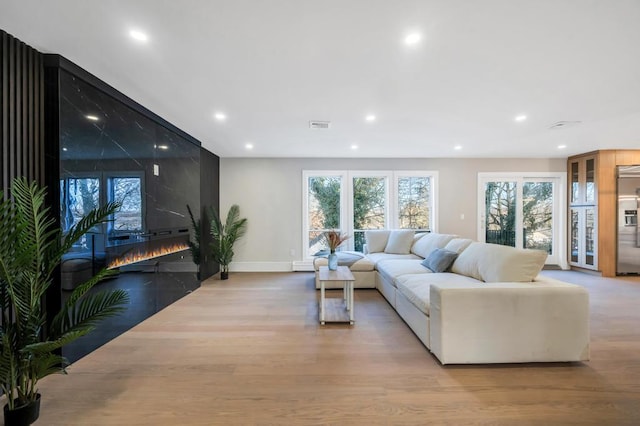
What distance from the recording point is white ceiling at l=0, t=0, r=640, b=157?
171 centimetres

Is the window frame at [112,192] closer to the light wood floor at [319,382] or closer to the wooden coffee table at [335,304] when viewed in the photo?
the light wood floor at [319,382]

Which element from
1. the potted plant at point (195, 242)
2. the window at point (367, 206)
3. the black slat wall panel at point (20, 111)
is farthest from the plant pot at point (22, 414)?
the window at point (367, 206)

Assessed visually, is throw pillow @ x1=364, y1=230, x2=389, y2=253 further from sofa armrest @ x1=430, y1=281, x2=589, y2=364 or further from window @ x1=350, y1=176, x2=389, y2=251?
sofa armrest @ x1=430, y1=281, x2=589, y2=364

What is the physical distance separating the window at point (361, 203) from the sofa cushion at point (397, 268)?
5.44 feet

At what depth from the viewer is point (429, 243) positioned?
15.4ft

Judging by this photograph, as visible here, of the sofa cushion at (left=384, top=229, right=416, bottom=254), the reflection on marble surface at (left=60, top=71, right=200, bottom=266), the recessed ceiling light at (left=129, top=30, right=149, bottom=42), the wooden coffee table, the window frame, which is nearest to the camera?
the recessed ceiling light at (left=129, top=30, right=149, bottom=42)

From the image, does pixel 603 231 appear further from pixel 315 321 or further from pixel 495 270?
pixel 315 321

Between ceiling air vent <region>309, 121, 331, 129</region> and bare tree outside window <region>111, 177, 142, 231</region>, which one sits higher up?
ceiling air vent <region>309, 121, 331, 129</region>

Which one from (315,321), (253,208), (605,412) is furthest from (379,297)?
(253,208)

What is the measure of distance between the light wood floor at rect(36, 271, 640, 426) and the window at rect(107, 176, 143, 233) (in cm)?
115

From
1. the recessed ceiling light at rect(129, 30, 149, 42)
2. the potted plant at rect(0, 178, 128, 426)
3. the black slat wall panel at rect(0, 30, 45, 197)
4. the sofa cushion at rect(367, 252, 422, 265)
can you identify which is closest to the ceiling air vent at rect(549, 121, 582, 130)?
the sofa cushion at rect(367, 252, 422, 265)

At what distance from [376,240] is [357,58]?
12.7 feet

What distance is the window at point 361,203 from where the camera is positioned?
5988 mm

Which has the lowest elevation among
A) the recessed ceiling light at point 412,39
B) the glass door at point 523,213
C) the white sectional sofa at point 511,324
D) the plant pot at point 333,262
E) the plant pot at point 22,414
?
the plant pot at point 22,414
